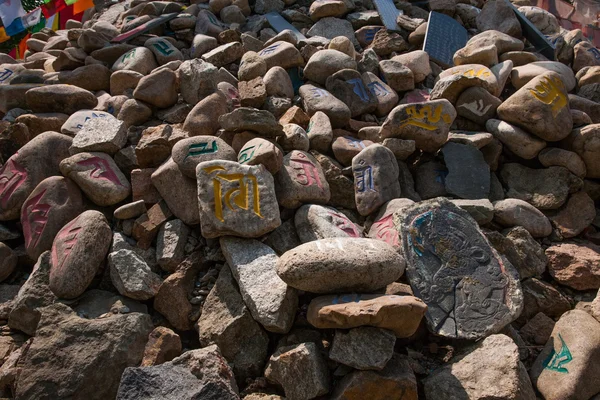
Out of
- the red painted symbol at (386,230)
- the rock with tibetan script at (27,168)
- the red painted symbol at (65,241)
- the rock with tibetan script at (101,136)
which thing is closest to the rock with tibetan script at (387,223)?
the red painted symbol at (386,230)

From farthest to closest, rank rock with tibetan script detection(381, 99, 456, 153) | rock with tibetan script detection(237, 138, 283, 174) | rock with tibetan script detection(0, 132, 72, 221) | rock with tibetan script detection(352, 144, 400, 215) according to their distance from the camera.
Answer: rock with tibetan script detection(381, 99, 456, 153) → rock with tibetan script detection(0, 132, 72, 221) → rock with tibetan script detection(352, 144, 400, 215) → rock with tibetan script detection(237, 138, 283, 174)

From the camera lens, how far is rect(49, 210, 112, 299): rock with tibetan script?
8.84 feet

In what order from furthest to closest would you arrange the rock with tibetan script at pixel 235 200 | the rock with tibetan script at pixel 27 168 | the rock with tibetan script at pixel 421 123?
1. the rock with tibetan script at pixel 421 123
2. the rock with tibetan script at pixel 27 168
3. the rock with tibetan script at pixel 235 200

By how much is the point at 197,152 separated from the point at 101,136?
Result: 0.83 meters

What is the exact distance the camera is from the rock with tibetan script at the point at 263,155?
119 inches

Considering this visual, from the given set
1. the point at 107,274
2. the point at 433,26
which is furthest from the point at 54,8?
the point at 107,274

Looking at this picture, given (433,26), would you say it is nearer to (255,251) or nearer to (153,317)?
(255,251)

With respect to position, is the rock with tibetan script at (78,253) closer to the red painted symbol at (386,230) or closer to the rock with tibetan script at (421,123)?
the red painted symbol at (386,230)

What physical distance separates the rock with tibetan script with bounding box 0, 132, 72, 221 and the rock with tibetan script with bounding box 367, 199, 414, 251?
2.22 metres

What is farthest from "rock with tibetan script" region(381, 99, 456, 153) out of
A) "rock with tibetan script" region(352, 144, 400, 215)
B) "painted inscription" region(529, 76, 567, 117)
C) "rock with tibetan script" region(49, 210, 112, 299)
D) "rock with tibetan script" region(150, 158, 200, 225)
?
"rock with tibetan script" region(49, 210, 112, 299)

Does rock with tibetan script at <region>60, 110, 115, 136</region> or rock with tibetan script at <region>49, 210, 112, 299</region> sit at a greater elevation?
rock with tibetan script at <region>60, 110, 115, 136</region>

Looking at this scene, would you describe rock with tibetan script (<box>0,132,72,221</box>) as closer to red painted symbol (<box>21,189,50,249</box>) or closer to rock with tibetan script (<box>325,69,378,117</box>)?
red painted symbol (<box>21,189,50,249</box>)

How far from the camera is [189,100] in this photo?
4129 mm

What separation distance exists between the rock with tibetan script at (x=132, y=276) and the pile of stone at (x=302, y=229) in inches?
0.5
